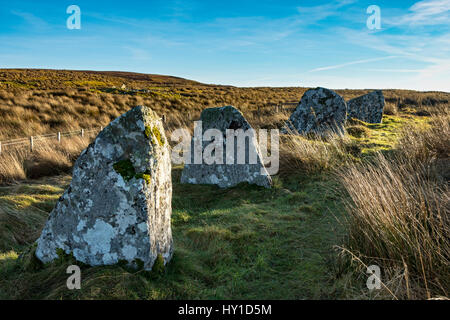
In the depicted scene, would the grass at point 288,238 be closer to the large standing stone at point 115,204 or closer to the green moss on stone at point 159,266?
the green moss on stone at point 159,266

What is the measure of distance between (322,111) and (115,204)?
9.48 meters

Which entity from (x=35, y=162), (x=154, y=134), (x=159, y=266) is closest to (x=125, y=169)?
(x=154, y=134)

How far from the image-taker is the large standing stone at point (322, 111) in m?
11.0

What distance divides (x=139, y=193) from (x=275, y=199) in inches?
130

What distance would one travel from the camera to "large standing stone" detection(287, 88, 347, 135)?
36.0 feet

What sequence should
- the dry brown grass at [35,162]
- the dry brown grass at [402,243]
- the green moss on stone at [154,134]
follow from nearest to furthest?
the dry brown grass at [402,243] → the green moss on stone at [154,134] → the dry brown grass at [35,162]

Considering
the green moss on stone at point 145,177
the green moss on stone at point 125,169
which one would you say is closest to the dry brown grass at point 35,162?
the green moss on stone at point 125,169

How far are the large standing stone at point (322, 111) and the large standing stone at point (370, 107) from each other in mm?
4878

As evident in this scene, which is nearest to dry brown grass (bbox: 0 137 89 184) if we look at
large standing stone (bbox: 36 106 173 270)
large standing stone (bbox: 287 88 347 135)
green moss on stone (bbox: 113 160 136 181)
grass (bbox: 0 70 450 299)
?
grass (bbox: 0 70 450 299)

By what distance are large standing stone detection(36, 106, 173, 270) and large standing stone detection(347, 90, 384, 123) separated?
46.8 feet

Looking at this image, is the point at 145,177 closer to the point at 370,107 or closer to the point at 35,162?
the point at 35,162

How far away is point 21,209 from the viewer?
17.6ft

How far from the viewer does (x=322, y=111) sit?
435 inches

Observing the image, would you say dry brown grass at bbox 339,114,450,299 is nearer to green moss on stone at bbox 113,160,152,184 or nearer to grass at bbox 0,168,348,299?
grass at bbox 0,168,348,299
